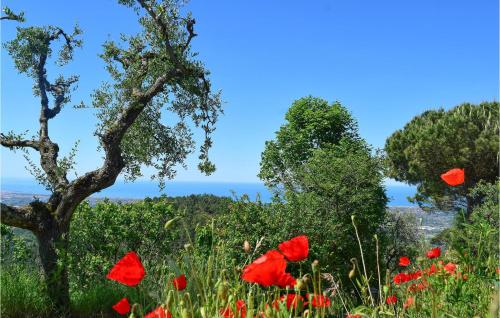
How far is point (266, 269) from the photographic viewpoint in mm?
2168

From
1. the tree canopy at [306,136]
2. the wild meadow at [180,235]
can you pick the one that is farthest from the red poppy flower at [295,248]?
the tree canopy at [306,136]

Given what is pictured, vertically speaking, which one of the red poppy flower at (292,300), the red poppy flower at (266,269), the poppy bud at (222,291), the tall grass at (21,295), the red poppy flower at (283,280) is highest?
the red poppy flower at (266,269)

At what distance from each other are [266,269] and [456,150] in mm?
23911

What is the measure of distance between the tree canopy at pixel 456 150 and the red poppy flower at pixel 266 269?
70.3 feet

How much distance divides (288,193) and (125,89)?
6320 mm

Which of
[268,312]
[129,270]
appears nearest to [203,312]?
[268,312]

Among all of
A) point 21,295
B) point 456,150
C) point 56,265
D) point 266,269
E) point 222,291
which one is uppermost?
point 456,150

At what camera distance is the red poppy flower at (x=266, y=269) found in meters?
2.16

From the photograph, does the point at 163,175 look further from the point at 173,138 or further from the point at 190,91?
the point at 190,91

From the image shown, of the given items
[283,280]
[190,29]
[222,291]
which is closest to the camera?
[283,280]

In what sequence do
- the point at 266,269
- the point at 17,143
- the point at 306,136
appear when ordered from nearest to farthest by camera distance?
the point at 266,269 < the point at 17,143 < the point at 306,136

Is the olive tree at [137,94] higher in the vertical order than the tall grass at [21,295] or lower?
higher

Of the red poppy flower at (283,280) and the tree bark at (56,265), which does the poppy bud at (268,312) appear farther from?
the tree bark at (56,265)

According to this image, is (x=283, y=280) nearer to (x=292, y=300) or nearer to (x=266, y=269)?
(x=266, y=269)
